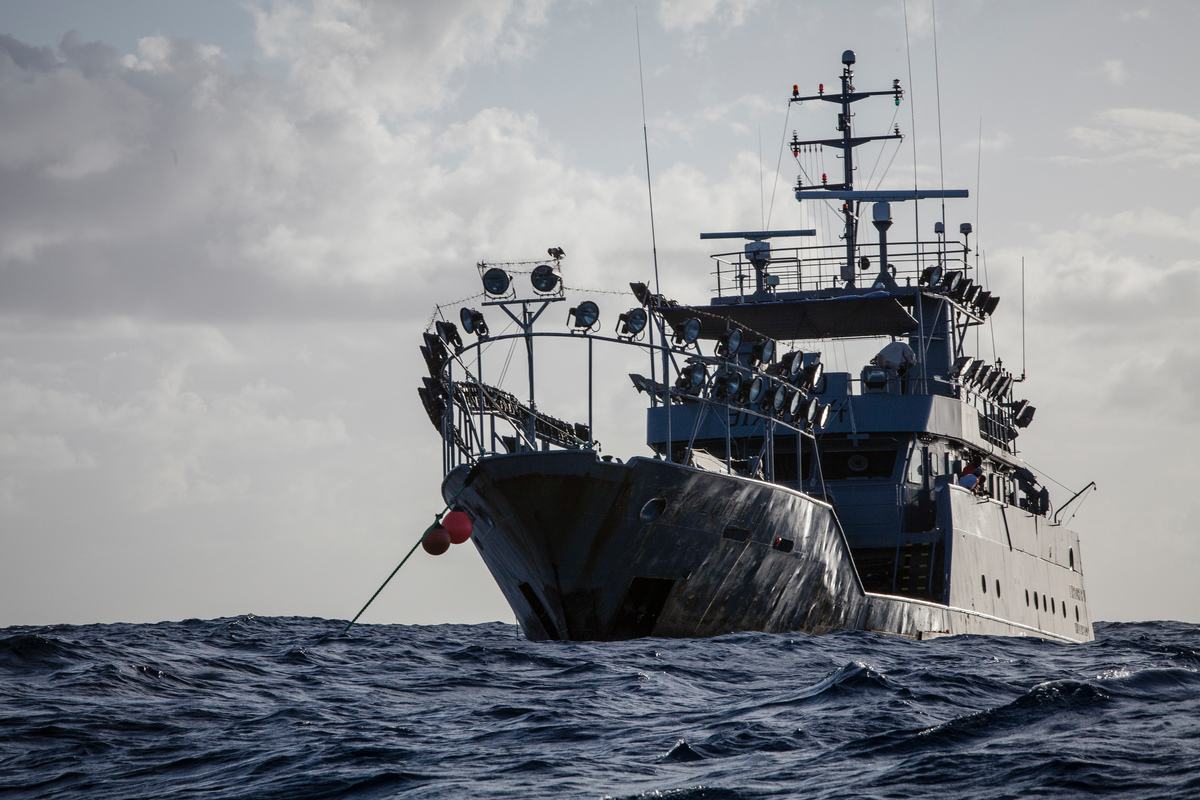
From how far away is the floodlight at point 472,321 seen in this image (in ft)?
74.6

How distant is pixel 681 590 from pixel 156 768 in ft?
40.2

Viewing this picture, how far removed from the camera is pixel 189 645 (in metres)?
25.8

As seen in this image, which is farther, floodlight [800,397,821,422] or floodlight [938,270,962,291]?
floodlight [938,270,962,291]

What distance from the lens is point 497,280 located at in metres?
22.1

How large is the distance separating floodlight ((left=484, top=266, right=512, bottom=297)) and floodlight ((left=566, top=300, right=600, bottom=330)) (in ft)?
3.90

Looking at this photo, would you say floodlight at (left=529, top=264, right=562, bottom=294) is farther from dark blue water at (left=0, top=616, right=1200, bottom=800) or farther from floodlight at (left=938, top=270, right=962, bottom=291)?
floodlight at (left=938, top=270, right=962, bottom=291)

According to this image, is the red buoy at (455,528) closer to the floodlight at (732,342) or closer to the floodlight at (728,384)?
the floodlight at (728,384)

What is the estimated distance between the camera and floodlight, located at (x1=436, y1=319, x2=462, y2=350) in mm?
23094

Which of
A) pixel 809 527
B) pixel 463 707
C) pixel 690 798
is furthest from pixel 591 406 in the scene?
pixel 690 798

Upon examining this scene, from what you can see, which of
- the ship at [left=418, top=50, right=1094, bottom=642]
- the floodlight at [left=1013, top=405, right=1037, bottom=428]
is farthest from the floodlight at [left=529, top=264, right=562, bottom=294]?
the floodlight at [left=1013, top=405, right=1037, bottom=428]

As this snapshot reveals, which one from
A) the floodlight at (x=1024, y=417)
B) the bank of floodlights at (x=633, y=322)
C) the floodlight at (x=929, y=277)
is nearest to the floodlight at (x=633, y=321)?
the bank of floodlights at (x=633, y=322)

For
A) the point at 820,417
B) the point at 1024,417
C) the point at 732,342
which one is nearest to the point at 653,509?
the point at 732,342

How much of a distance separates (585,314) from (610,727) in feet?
32.8

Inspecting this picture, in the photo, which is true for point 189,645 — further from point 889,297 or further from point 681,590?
point 889,297
